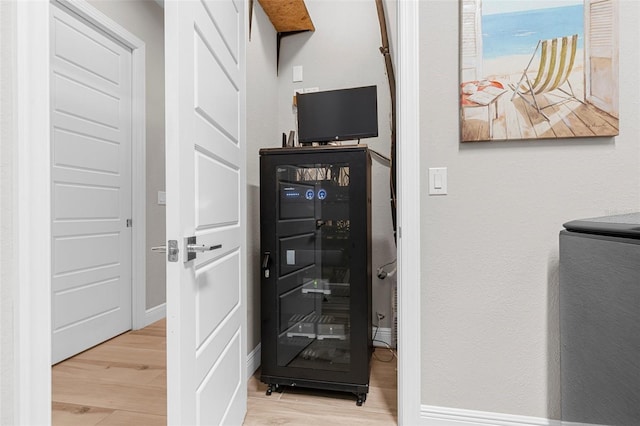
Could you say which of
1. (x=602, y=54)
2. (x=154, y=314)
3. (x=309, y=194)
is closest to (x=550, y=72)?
(x=602, y=54)

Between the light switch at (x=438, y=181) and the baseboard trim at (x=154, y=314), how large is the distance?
2678 mm

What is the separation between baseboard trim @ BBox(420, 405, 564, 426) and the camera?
1.47m

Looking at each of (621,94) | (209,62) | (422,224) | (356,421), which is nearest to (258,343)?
(356,421)

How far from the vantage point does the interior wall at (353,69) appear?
261 centimetres

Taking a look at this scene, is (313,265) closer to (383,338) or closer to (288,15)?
(383,338)

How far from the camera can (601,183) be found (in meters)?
1.42

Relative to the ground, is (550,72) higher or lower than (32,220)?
higher

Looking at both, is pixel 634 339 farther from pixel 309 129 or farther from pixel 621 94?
pixel 309 129

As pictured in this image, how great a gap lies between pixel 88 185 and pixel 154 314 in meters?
1.26

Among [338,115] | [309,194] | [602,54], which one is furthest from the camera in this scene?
[338,115]

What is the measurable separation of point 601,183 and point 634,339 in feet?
2.57

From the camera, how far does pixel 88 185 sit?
2.59m

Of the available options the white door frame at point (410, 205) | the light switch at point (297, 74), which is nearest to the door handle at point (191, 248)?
the white door frame at point (410, 205)

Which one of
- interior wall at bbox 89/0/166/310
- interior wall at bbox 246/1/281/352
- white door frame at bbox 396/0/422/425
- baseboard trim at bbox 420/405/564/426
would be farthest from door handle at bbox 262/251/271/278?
interior wall at bbox 89/0/166/310
